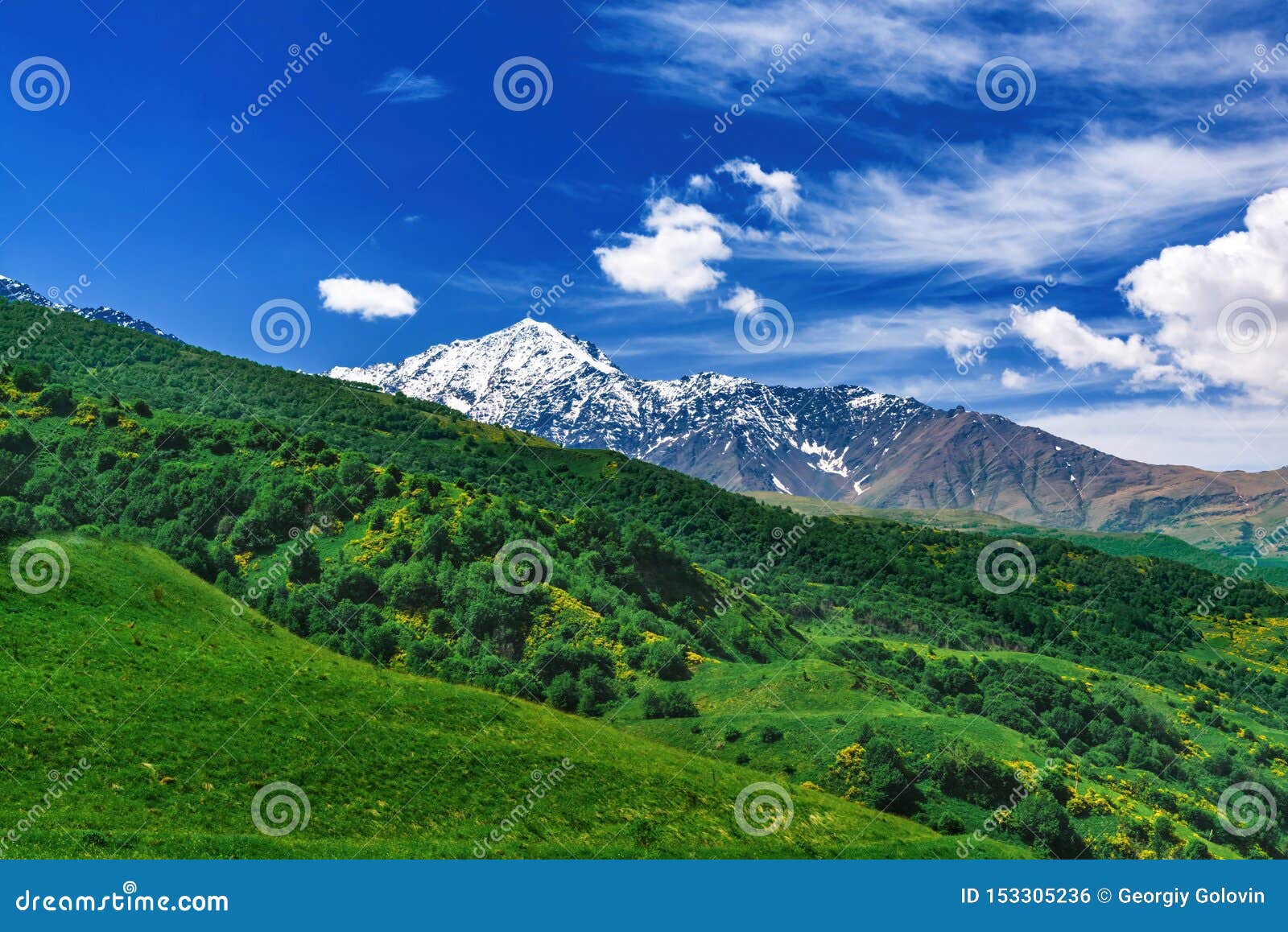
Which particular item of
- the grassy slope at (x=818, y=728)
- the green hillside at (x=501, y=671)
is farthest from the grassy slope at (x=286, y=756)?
the grassy slope at (x=818, y=728)

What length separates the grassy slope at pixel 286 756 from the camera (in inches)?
1843

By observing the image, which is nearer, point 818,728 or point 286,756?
point 286,756

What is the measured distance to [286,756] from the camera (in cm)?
5709

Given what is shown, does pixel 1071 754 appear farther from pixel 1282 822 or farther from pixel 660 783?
pixel 660 783

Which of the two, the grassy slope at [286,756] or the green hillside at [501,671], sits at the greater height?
the green hillside at [501,671]

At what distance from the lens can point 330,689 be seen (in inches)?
2721

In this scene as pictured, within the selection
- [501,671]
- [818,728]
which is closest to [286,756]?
[501,671]

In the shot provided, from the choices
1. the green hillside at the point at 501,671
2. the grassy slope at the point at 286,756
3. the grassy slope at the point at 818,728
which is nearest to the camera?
the grassy slope at the point at 286,756

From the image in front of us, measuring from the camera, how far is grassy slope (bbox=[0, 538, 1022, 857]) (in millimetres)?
46812

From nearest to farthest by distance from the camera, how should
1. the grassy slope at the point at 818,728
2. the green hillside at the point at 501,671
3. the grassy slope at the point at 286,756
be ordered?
the grassy slope at the point at 286,756
the green hillside at the point at 501,671
the grassy slope at the point at 818,728

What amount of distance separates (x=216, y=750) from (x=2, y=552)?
29900 mm

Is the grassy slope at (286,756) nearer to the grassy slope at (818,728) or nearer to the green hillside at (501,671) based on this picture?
the green hillside at (501,671)

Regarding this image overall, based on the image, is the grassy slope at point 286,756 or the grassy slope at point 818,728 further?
the grassy slope at point 818,728

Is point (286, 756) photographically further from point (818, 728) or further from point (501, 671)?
point (818, 728)
